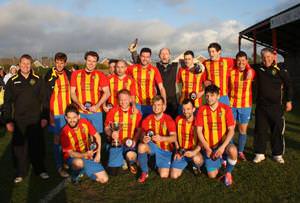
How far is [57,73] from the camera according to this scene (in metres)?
5.08

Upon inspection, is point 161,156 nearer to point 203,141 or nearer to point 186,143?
point 186,143

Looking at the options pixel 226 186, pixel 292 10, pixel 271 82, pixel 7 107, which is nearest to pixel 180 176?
pixel 226 186

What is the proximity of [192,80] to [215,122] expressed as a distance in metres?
1.14

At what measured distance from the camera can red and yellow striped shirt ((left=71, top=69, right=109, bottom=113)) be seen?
200 inches

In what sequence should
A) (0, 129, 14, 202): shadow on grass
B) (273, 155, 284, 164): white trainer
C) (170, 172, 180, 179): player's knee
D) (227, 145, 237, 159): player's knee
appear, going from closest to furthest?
(0, 129, 14, 202): shadow on grass
(227, 145, 237, 159): player's knee
(170, 172, 180, 179): player's knee
(273, 155, 284, 164): white trainer

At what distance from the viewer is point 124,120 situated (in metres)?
5.08

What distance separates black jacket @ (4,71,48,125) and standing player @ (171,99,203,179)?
6.78 ft

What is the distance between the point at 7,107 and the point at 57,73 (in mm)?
878

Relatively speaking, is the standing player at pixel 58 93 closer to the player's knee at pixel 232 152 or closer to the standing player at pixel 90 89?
the standing player at pixel 90 89

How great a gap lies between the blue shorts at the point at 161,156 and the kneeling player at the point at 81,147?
0.77 meters

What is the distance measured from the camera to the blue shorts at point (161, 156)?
4895 mm

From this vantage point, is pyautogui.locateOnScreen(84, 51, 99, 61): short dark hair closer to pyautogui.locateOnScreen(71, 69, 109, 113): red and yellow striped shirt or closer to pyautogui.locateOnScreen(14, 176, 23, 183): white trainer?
pyautogui.locateOnScreen(71, 69, 109, 113): red and yellow striped shirt

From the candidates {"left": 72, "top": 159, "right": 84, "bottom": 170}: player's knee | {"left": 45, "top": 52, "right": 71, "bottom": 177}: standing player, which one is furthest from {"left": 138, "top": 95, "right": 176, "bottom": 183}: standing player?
{"left": 45, "top": 52, "right": 71, "bottom": 177}: standing player

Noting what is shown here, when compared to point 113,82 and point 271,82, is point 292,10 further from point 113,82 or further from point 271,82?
point 113,82
